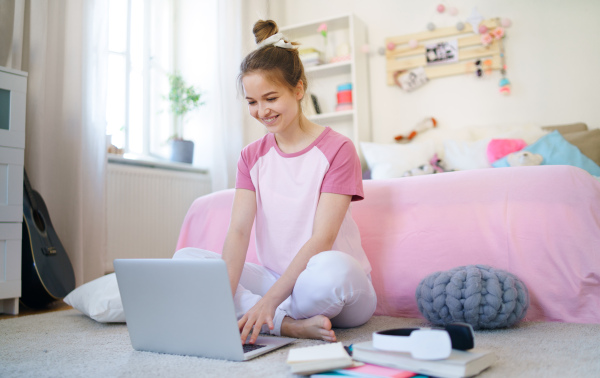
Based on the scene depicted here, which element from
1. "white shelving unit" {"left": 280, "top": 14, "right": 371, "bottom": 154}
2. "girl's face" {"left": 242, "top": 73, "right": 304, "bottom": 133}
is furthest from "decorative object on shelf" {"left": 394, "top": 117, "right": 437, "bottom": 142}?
"girl's face" {"left": 242, "top": 73, "right": 304, "bottom": 133}

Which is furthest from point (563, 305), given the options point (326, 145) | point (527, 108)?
point (527, 108)

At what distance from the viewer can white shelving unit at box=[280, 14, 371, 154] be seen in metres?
3.52

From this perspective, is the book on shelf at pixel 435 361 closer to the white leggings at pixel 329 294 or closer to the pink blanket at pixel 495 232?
the white leggings at pixel 329 294

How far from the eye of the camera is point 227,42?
11.5ft

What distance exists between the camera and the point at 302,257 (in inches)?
46.1

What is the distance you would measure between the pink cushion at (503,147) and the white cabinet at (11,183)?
2195 millimetres

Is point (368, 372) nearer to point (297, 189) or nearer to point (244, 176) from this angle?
point (297, 189)

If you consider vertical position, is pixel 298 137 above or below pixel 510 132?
below

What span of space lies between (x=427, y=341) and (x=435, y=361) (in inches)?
1.6

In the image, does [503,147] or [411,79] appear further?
[411,79]

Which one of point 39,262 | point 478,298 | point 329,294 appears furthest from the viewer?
point 39,262

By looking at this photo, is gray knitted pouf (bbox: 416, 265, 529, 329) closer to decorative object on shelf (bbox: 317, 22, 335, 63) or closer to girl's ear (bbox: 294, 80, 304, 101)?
girl's ear (bbox: 294, 80, 304, 101)

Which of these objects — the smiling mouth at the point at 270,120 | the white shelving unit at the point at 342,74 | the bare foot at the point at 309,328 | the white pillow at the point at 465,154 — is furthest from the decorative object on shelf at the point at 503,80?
the bare foot at the point at 309,328

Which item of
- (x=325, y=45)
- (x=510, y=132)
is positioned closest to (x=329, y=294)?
(x=510, y=132)
